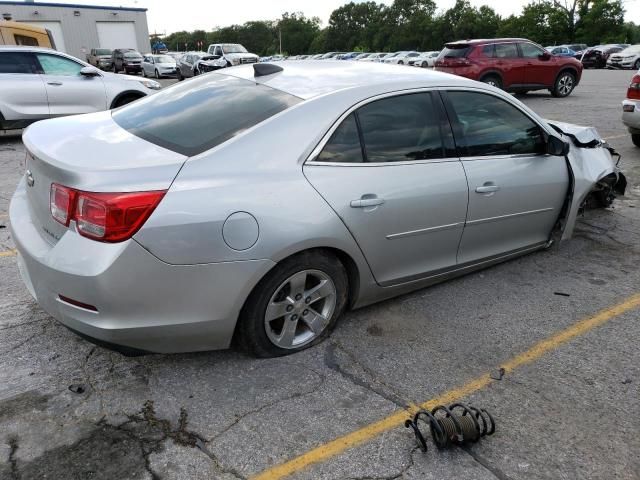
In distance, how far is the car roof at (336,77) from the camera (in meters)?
3.09

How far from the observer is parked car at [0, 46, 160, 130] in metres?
8.77

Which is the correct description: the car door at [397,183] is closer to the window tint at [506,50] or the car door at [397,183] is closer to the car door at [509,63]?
the car door at [509,63]

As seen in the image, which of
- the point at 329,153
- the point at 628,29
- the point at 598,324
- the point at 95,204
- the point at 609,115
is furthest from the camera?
the point at 628,29

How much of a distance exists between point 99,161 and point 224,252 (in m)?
0.74

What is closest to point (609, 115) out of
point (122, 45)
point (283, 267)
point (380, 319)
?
point (380, 319)

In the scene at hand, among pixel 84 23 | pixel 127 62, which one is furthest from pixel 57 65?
pixel 84 23

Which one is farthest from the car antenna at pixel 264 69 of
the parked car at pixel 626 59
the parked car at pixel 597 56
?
the parked car at pixel 597 56

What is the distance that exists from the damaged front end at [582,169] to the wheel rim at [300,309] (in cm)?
227

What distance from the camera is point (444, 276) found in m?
3.56

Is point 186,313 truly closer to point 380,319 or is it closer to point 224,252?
point 224,252

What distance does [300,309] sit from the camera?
2881 millimetres

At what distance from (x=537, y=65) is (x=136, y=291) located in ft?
49.6

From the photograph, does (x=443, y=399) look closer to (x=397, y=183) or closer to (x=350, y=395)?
(x=350, y=395)

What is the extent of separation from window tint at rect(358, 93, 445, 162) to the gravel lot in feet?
3.49
